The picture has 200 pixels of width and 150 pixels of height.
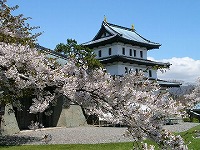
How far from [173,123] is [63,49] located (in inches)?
612

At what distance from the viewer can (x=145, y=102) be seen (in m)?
4.22

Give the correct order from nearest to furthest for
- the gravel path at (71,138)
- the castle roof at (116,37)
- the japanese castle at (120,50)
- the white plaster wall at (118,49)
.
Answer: the gravel path at (71,138)
the japanese castle at (120,50)
the white plaster wall at (118,49)
the castle roof at (116,37)

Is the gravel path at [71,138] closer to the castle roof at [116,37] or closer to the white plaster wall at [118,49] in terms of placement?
the white plaster wall at [118,49]

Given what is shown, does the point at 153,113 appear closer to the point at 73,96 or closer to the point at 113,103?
the point at 113,103

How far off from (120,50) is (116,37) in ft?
7.09

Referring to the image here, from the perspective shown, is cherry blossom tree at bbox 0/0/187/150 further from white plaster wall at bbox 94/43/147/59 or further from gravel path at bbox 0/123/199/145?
white plaster wall at bbox 94/43/147/59

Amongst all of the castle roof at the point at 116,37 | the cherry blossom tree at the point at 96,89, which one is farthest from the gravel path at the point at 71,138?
the castle roof at the point at 116,37

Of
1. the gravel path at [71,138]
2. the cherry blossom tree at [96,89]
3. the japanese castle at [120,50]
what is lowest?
the gravel path at [71,138]

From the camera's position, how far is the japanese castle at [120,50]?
37.5m

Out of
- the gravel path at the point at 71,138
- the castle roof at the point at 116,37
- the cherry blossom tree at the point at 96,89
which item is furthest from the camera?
the castle roof at the point at 116,37

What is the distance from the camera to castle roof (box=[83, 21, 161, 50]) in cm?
3898

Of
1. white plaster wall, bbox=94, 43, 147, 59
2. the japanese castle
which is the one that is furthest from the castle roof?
white plaster wall, bbox=94, 43, 147, 59

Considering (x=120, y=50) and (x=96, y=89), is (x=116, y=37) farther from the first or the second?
(x=96, y=89)

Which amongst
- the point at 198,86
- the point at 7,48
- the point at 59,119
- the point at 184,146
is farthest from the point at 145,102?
the point at 59,119
